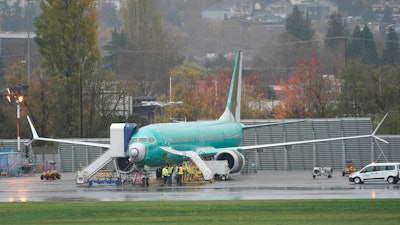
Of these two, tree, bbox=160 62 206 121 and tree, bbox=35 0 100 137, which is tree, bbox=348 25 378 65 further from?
tree, bbox=35 0 100 137

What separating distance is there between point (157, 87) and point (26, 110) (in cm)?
5089

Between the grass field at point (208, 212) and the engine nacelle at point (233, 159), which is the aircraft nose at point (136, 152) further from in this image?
the grass field at point (208, 212)

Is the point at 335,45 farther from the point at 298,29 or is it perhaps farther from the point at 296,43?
the point at 298,29

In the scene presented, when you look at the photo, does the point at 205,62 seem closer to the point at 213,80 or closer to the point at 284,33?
the point at 284,33

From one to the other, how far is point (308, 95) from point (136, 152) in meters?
52.8

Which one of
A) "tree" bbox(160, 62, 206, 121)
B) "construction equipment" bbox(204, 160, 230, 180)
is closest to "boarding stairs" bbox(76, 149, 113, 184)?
"construction equipment" bbox(204, 160, 230, 180)

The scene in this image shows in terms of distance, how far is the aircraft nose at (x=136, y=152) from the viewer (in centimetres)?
6631

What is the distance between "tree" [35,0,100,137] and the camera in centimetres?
9750

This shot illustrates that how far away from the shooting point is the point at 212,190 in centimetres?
5784

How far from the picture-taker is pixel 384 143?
275 feet

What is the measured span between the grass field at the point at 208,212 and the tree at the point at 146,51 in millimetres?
109227

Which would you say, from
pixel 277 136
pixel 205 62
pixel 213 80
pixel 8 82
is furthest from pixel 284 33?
pixel 277 136

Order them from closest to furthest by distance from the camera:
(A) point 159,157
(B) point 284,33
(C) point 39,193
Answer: (C) point 39,193 → (A) point 159,157 → (B) point 284,33

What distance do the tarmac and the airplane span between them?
155 centimetres
